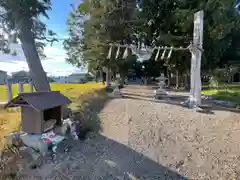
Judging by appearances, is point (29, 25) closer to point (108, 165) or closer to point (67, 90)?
point (67, 90)

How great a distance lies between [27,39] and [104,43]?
14.5 ft

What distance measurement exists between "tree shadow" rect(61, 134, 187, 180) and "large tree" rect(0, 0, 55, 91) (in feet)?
14.6

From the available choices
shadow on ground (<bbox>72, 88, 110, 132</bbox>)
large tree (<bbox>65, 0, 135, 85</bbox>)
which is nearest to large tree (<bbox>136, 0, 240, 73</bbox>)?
large tree (<bbox>65, 0, 135, 85</bbox>)

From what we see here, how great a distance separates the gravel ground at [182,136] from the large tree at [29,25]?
3.33m

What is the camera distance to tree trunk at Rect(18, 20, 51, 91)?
8617 mm

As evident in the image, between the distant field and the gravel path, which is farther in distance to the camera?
the distant field

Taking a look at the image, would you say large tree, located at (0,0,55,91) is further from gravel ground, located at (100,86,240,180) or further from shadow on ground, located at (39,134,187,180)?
shadow on ground, located at (39,134,187,180)

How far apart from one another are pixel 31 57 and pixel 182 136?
22.3ft

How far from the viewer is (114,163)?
4.65m

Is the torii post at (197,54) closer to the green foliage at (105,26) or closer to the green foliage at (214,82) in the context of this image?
the green foliage at (105,26)

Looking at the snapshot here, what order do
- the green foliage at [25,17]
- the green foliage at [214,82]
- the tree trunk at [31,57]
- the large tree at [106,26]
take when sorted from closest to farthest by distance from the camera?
the green foliage at [25,17], the tree trunk at [31,57], the large tree at [106,26], the green foliage at [214,82]

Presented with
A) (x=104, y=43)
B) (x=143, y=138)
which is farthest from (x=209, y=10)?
(x=143, y=138)

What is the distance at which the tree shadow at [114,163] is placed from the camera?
428cm

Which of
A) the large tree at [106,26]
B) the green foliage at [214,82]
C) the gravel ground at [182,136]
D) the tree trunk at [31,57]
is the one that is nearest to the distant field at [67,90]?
the large tree at [106,26]
